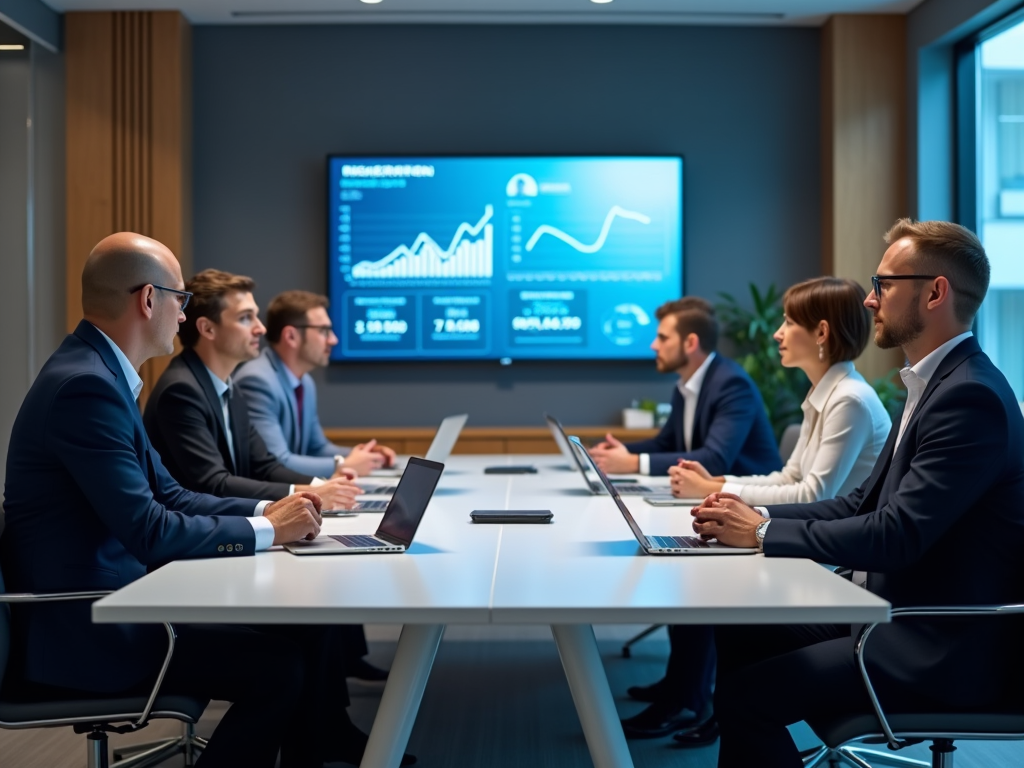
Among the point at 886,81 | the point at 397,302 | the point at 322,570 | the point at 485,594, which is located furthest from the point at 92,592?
the point at 886,81

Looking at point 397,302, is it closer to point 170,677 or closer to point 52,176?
point 52,176

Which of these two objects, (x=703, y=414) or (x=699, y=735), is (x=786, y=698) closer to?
(x=699, y=735)

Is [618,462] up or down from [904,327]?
down

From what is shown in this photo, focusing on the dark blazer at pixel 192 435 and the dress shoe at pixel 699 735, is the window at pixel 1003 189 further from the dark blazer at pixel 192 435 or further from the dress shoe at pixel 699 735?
the dark blazer at pixel 192 435

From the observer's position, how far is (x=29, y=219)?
6059 mm

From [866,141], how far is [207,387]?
4.63 metres

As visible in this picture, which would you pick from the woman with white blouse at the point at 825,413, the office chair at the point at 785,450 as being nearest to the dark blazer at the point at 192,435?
the woman with white blouse at the point at 825,413

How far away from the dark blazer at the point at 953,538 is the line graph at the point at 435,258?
4447 millimetres

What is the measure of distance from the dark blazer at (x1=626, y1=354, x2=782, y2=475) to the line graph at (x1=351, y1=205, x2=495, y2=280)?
246cm

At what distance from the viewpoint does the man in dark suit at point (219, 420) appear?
10.2 ft

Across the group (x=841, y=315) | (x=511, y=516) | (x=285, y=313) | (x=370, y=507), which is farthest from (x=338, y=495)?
(x=285, y=313)

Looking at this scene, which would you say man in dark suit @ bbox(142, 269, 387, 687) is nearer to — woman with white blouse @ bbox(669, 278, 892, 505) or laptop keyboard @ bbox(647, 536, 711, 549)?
laptop keyboard @ bbox(647, 536, 711, 549)

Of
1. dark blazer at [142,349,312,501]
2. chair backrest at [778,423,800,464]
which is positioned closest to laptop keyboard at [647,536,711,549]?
dark blazer at [142,349,312,501]

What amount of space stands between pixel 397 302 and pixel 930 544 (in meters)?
4.68
